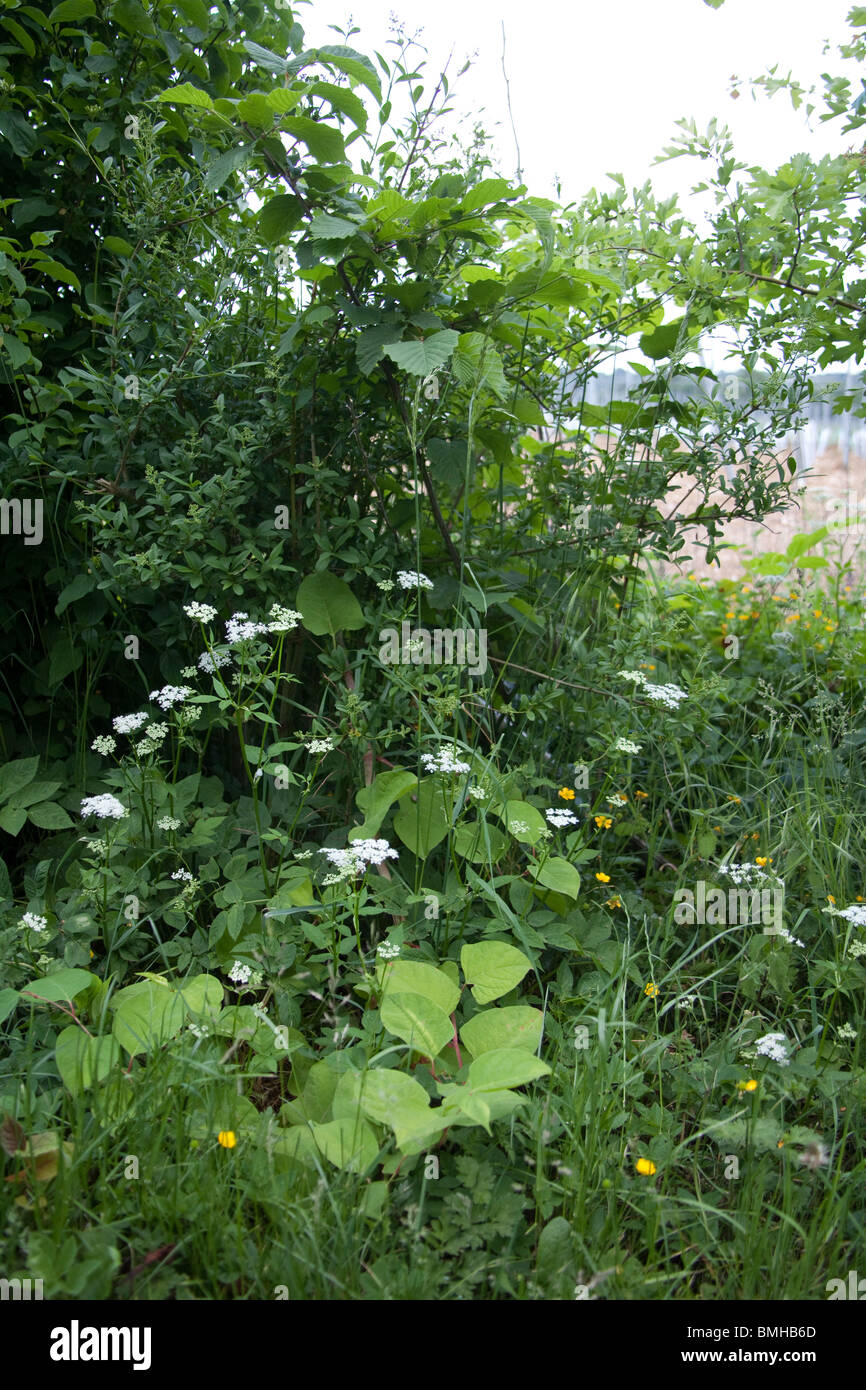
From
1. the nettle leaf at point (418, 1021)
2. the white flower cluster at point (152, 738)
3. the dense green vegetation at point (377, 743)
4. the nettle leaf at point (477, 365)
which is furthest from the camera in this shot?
the nettle leaf at point (477, 365)

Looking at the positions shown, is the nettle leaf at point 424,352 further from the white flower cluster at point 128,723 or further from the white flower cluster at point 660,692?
the white flower cluster at point 128,723

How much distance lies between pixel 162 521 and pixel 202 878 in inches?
32.3

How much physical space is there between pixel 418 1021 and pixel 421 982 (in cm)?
11

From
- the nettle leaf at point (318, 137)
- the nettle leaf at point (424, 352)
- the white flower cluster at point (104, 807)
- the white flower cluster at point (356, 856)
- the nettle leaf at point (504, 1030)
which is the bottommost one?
the nettle leaf at point (504, 1030)

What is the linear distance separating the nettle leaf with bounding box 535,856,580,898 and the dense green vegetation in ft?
0.04

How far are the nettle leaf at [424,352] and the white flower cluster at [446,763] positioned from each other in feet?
2.50

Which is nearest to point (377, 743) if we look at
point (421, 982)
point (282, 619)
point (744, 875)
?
point (282, 619)

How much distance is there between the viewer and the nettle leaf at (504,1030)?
1593 mm

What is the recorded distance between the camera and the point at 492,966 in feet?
5.56

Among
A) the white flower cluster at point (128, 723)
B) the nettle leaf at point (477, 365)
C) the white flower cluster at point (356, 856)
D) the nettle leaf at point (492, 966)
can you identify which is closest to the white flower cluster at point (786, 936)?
the nettle leaf at point (492, 966)

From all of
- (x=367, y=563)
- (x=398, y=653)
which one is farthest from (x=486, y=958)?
(x=367, y=563)
